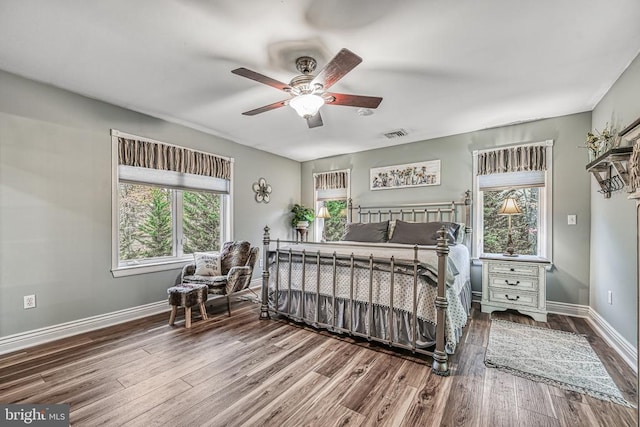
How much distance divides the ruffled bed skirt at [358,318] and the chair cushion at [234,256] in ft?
2.57

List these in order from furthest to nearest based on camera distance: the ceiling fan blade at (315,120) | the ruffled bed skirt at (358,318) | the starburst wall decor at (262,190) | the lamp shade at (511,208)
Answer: the starburst wall decor at (262,190) → the lamp shade at (511,208) → the ceiling fan blade at (315,120) → the ruffled bed skirt at (358,318)

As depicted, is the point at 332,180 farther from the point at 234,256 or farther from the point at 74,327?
the point at 74,327

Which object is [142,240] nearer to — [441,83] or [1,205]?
[1,205]

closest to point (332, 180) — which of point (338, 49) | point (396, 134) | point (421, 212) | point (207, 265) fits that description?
point (396, 134)

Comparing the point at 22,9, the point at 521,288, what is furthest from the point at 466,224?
the point at 22,9

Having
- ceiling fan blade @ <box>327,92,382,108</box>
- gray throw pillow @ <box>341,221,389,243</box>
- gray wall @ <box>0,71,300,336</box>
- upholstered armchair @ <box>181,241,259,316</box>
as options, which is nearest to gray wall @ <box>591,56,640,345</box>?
ceiling fan blade @ <box>327,92,382,108</box>

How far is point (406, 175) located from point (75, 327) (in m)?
4.76

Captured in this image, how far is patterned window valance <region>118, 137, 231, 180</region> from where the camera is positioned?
326cm

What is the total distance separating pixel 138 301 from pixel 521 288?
183 inches

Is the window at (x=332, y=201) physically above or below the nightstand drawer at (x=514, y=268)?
above

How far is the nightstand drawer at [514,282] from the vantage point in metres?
3.23

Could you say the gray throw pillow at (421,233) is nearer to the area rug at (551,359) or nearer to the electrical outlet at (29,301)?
the area rug at (551,359)

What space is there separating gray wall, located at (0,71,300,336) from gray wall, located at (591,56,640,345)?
489 centimetres

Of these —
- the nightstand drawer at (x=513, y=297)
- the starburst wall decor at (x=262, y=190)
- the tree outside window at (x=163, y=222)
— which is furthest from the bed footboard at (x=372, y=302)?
the starburst wall decor at (x=262, y=190)
